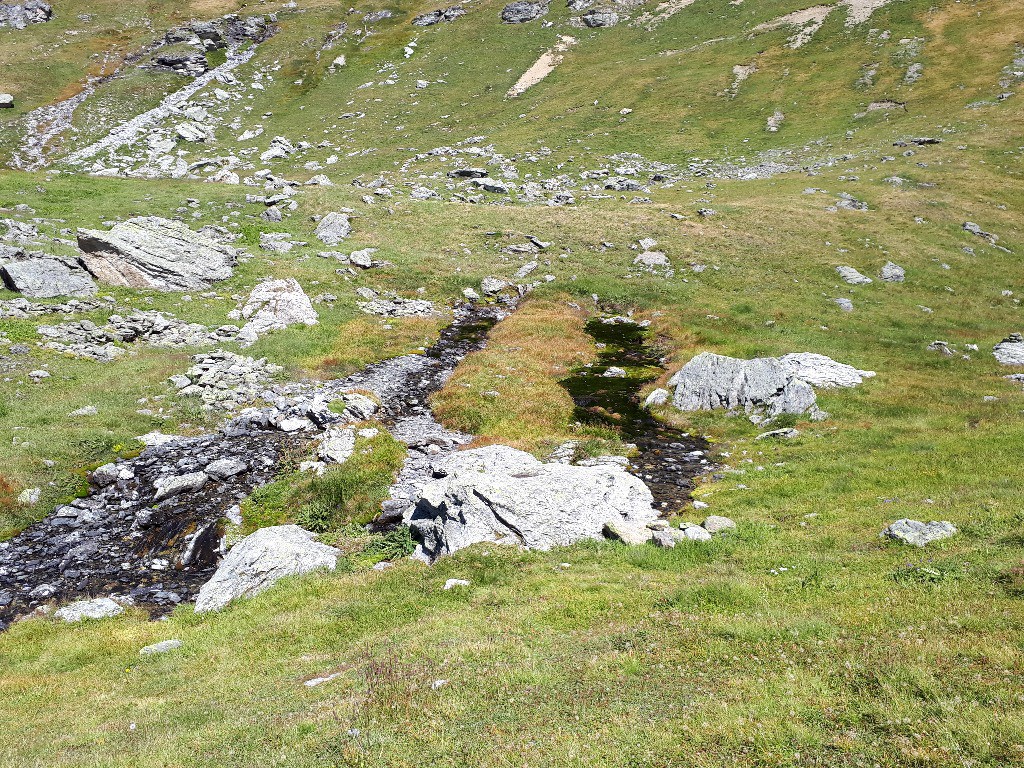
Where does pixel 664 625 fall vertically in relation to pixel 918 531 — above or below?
above

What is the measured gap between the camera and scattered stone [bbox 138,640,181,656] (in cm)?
1323

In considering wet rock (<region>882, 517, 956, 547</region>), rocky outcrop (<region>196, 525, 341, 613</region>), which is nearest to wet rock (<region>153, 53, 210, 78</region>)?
rocky outcrop (<region>196, 525, 341, 613</region>)

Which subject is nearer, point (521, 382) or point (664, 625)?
point (664, 625)

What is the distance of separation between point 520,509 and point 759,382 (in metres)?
16.8

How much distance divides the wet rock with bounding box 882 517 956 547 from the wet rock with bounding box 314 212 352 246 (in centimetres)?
4844

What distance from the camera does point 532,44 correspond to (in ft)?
356

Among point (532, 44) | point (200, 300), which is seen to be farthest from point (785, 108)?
point (200, 300)

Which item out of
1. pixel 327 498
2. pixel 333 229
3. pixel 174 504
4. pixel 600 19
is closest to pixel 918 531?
pixel 327 498

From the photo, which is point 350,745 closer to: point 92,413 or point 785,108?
point 92,413

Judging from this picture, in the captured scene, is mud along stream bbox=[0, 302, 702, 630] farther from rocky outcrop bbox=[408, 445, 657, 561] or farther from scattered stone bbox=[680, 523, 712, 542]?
scattered stone bbox=[680, 523, 712, 542]

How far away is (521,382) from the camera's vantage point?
31172 mm

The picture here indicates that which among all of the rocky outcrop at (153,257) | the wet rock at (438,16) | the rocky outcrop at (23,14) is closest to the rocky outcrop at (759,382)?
the rocky outcrop at (153,257)

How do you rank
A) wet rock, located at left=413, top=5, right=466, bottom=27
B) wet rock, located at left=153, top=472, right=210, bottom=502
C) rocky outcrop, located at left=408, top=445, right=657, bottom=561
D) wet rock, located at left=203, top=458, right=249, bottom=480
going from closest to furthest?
rocky outcrop, located at left=408, top=445, right=657, bottom=561, wet rock, located at left=153, top=472, right=210, bottom=502, wet rock, located at left=203, top=458, right=249, bottom=480, wet rock, located at left=413, top=5, right=466, bottom=27

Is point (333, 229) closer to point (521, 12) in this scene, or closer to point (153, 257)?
point (153, 257)
